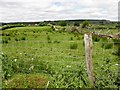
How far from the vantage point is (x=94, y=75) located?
5.77 m

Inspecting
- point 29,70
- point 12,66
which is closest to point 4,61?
point 12,66

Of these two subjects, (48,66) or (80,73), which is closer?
(80,73)

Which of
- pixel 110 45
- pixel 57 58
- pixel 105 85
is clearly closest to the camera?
pixel 105 85

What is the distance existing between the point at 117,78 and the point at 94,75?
1.79 ft

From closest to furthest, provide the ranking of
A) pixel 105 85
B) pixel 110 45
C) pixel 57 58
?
pixel 105 85 → pixel 57 58 → pixel 110 45

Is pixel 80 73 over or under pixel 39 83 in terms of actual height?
over

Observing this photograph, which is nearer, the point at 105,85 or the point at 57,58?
the point at 105,85

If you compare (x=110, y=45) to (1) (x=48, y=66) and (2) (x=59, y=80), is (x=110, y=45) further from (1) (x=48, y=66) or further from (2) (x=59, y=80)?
(2) (x=59, y=80)

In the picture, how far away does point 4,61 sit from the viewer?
7.59 m

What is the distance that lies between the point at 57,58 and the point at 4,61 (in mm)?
2872

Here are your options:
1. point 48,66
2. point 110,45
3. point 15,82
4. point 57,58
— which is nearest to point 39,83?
point 15,82

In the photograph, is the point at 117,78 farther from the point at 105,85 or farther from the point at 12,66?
the point at 12,66

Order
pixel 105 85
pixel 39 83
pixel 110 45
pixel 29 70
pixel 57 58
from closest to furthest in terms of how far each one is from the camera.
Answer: pixel 105 85 → pixel 39 83 → pixel 29 70 → pixel 57 58 → pixel 110 45

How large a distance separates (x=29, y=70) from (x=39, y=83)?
923 mm
